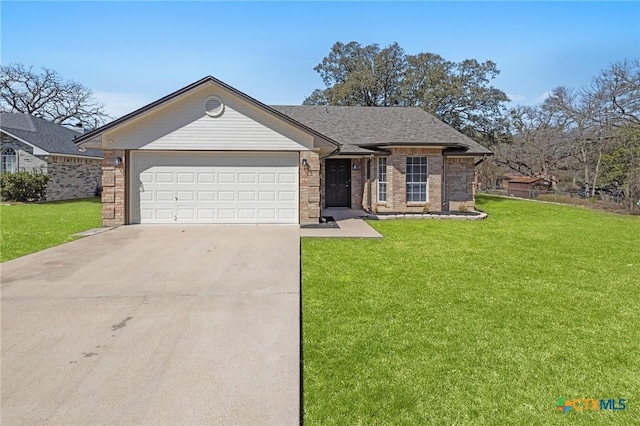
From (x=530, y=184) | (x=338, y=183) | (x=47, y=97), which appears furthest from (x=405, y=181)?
(x=47, y=97)

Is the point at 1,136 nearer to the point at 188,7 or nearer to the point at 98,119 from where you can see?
the point at 188,7

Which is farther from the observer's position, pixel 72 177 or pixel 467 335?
pixel 72 177

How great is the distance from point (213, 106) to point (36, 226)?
6.80m

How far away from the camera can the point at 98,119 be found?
4244 cm

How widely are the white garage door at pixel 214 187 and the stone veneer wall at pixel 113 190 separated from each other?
332mm

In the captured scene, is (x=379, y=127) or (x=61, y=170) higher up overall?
(x=379, y=127)

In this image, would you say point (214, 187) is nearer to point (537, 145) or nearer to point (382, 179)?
point (382, 179)

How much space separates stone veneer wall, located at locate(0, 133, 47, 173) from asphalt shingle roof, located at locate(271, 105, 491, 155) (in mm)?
14076

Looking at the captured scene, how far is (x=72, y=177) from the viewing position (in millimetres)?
23344

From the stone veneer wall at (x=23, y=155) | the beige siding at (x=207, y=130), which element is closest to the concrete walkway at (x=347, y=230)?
the beige siding at (x=207, y=130)

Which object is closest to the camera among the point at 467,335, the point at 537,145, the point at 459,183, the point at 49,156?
the point at 467,335

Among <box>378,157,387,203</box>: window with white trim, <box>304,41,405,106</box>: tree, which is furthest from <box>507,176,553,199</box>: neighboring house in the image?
<box>378,157,387,203</box>: window with white trim

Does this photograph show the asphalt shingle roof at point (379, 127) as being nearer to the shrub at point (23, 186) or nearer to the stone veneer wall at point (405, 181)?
the stone veneer wall at point (405, 181)

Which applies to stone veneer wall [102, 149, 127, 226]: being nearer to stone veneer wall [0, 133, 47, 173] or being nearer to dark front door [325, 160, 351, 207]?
dark front door [325, 160, 351, 207]
